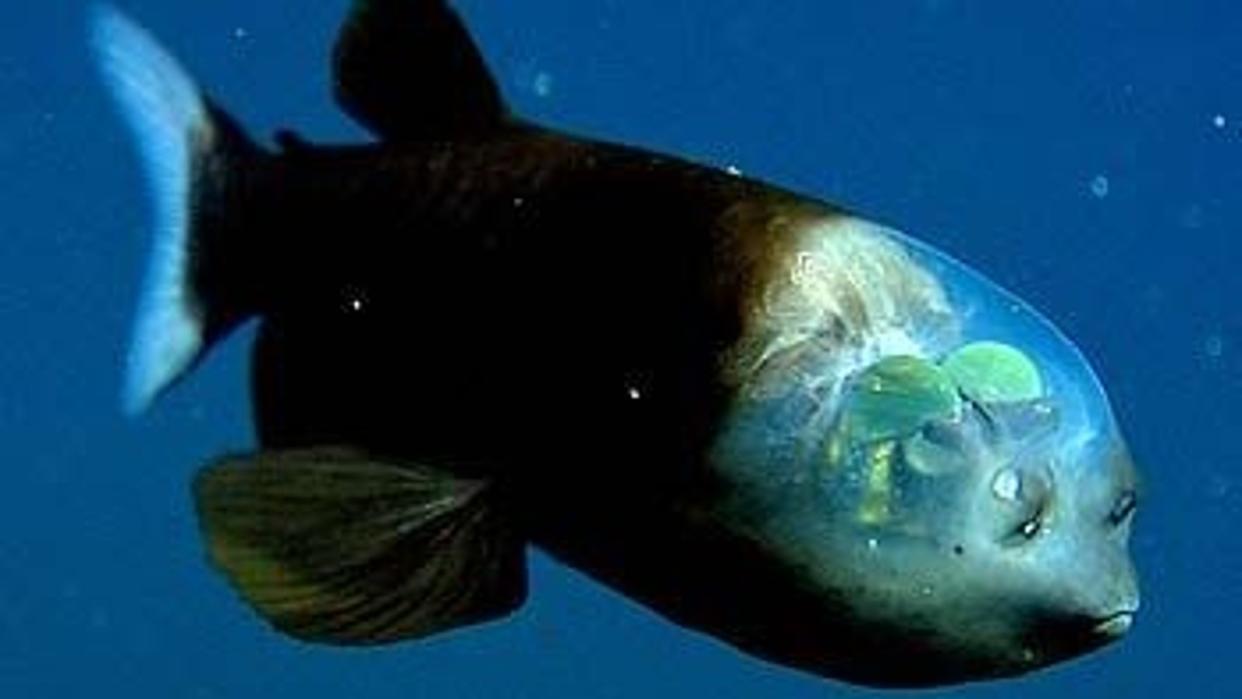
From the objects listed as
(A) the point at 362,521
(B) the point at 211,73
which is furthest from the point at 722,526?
(B) the point at 211,73

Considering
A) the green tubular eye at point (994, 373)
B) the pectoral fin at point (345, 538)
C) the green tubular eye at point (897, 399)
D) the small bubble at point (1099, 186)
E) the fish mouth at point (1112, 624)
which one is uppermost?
the small bubble at point (1099, 186)

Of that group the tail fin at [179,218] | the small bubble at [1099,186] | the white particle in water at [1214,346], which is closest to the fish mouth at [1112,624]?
the tail fin at [179,218]

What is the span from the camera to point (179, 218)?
2609mm

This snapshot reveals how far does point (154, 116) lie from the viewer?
8.42ft

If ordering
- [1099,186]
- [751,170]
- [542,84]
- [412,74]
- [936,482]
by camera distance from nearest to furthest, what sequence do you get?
[936,482] < [412,74] < [751,170] < [542,84] < [1099,186]

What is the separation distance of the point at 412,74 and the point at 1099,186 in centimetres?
4689

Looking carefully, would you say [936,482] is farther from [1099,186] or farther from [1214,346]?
[1214,346]

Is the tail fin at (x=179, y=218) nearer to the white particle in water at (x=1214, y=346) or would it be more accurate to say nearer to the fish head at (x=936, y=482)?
the fish head at (x=936, y=482)

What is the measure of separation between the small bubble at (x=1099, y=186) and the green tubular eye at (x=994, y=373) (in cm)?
4605

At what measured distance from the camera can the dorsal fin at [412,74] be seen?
248cm

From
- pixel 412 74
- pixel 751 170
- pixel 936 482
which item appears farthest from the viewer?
pixel 751 170

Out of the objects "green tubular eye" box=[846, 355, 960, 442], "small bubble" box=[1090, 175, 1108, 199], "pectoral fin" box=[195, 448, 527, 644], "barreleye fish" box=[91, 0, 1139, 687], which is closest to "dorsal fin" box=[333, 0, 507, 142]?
"barreleye fish" box=[91, 0, 1139, 687]

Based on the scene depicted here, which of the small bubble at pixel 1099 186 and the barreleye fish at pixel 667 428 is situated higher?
the small bubble at pixel 1099 186

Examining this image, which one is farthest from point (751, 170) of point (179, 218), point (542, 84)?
point (179, 218)
